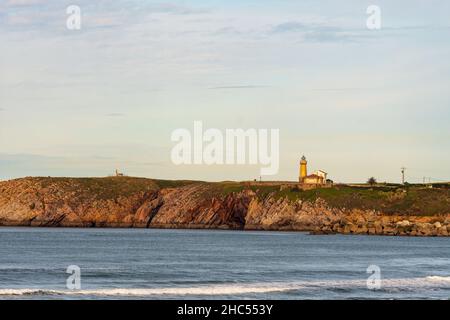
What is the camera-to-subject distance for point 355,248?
102000 mm

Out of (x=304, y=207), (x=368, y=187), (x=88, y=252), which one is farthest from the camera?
(x=368, y=187)

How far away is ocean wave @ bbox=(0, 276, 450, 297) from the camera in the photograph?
147 ft

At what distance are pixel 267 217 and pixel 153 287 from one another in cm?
12244

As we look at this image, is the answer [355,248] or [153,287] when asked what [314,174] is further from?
[153,287]

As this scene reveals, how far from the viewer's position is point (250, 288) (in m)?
49.5
